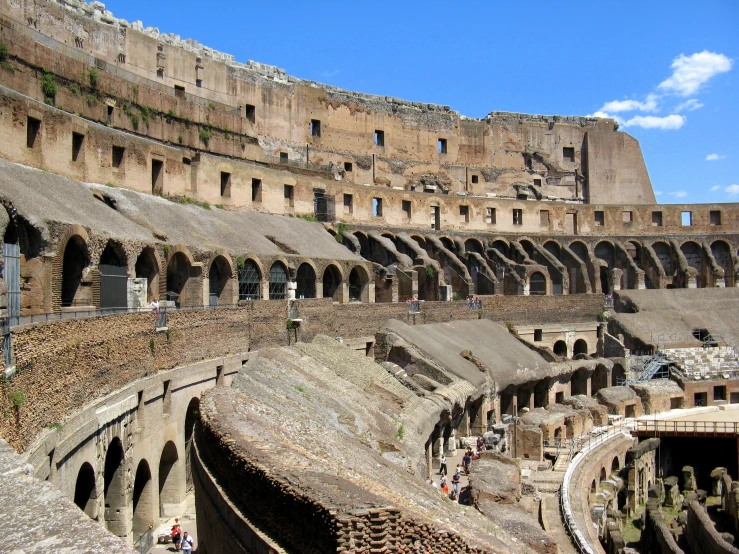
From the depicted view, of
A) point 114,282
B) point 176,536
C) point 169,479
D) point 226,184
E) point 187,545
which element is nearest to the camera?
point 187,545

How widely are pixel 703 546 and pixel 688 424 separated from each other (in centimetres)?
1157

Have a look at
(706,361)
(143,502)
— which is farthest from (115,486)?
(706,361)

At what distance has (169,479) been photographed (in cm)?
1759

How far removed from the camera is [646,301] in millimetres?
40375

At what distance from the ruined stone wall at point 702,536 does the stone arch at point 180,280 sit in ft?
52.1

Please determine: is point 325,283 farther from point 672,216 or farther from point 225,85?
point 672,216

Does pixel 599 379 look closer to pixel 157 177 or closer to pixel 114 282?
pixel 157 177

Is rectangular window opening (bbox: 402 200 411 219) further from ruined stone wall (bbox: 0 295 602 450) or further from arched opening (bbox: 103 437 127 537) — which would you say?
arched opening (bbox: 103 437 127 537)

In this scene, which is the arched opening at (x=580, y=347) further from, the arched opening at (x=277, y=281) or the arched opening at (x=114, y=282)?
the arched opening at (x=114, y=282)

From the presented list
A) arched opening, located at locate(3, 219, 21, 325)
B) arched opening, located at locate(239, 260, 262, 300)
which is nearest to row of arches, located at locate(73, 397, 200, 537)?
arched opening, located at locate(3, 219, 21, 325)

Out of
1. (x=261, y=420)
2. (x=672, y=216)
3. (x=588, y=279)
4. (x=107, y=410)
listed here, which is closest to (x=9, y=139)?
(x=107, y=410)

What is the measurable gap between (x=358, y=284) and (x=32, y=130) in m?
16.2

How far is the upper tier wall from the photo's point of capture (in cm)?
3005

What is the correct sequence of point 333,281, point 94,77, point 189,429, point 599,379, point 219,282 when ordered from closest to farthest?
1. point 189,429
2. point 219,282
3. point 94,77
4. point 333,281
5. point 599,379
